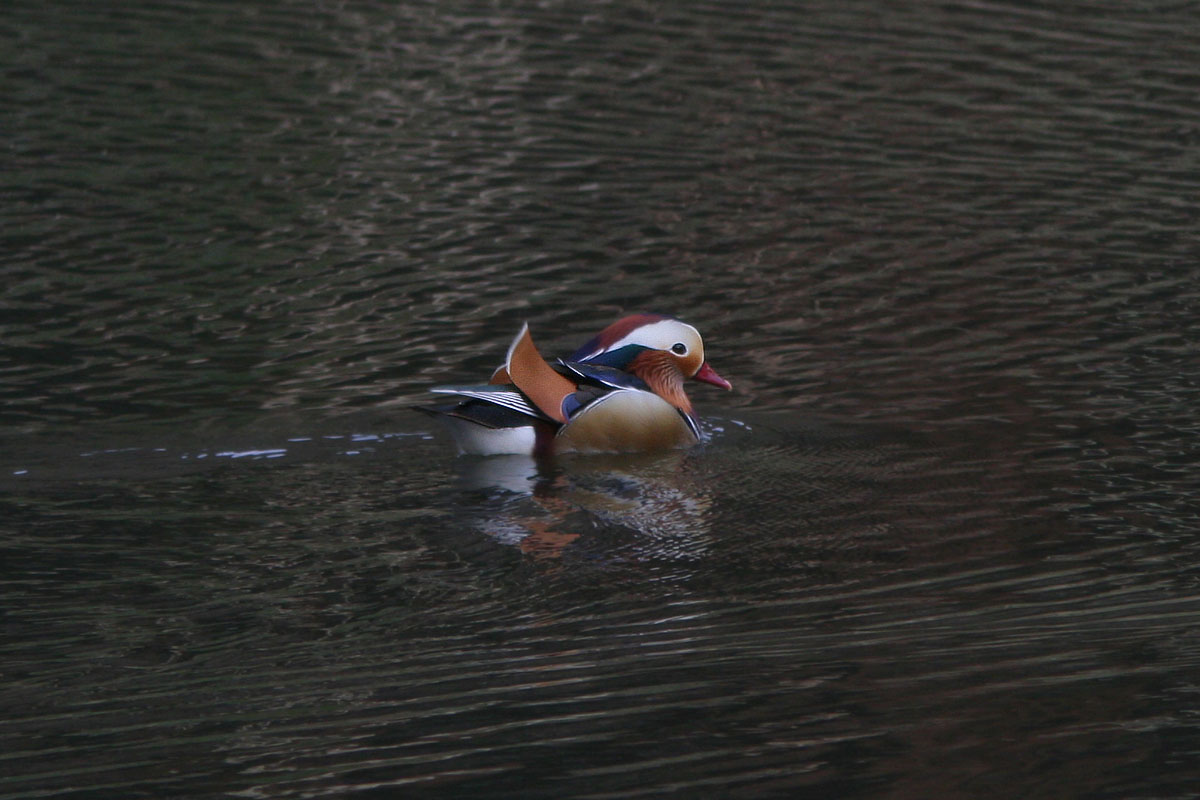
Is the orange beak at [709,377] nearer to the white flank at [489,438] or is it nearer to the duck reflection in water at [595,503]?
the duck reflection in water at [595,503]

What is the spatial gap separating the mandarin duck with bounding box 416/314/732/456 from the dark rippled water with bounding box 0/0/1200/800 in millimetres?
168

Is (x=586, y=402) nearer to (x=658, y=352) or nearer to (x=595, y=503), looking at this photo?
(x=658, y=352)

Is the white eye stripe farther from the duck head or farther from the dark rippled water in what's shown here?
the dark rippled water

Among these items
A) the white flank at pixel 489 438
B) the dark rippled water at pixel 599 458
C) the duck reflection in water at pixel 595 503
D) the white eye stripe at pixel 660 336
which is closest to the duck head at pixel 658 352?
the white eye stripe at pixel 660 336

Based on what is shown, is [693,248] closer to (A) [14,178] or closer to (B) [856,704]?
(A) [14,178]

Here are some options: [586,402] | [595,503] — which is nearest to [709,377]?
[586,402]

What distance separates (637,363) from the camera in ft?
29.5

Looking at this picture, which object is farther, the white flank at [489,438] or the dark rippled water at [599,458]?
the white flank at [489,438]

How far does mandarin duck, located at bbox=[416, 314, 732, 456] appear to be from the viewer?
332 inches

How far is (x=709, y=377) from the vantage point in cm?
912

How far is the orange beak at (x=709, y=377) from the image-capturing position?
9.09 m

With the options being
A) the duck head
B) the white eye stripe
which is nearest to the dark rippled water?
the duck head

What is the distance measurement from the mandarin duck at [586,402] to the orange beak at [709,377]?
106 mm

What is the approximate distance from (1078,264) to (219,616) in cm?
745
